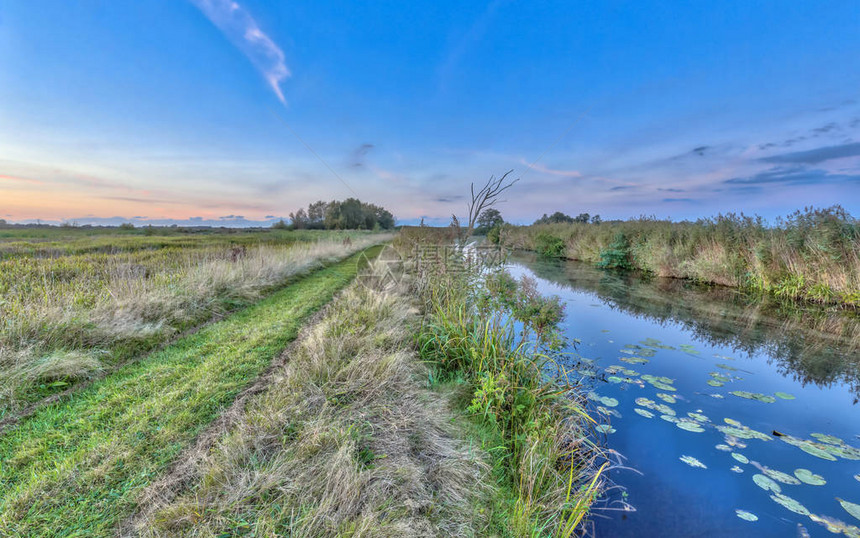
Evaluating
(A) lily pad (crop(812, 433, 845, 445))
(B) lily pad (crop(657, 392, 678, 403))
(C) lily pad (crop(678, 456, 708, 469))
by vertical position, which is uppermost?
(B) lily pad (crop(657, 392, 678, 403))

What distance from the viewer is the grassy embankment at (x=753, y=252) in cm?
875

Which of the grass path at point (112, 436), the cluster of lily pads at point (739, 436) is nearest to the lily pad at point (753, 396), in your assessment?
the cluster of lily pads at point (739, 436)

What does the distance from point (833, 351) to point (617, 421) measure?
5.96 m

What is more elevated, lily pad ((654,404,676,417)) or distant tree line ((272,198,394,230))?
distant tree line ((272,198,394,230))

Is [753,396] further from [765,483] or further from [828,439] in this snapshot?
[765,483]

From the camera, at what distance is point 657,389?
4.62 metres

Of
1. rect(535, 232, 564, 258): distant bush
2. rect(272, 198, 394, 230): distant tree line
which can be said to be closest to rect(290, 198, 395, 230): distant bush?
rect(272, 198, 394, 230): distant tree line

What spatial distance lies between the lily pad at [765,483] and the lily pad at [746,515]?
1.40 feet

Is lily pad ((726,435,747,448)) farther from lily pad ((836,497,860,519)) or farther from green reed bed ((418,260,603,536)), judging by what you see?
green reed bed ((418,260,603,536))

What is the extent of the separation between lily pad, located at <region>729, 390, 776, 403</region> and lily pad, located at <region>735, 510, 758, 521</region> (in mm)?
2518

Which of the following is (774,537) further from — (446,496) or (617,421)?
(446,496)

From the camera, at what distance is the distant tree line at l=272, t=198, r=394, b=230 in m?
47.5

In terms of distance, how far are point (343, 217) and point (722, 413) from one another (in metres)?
50.1

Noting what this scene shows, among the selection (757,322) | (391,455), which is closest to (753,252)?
(757,322)
